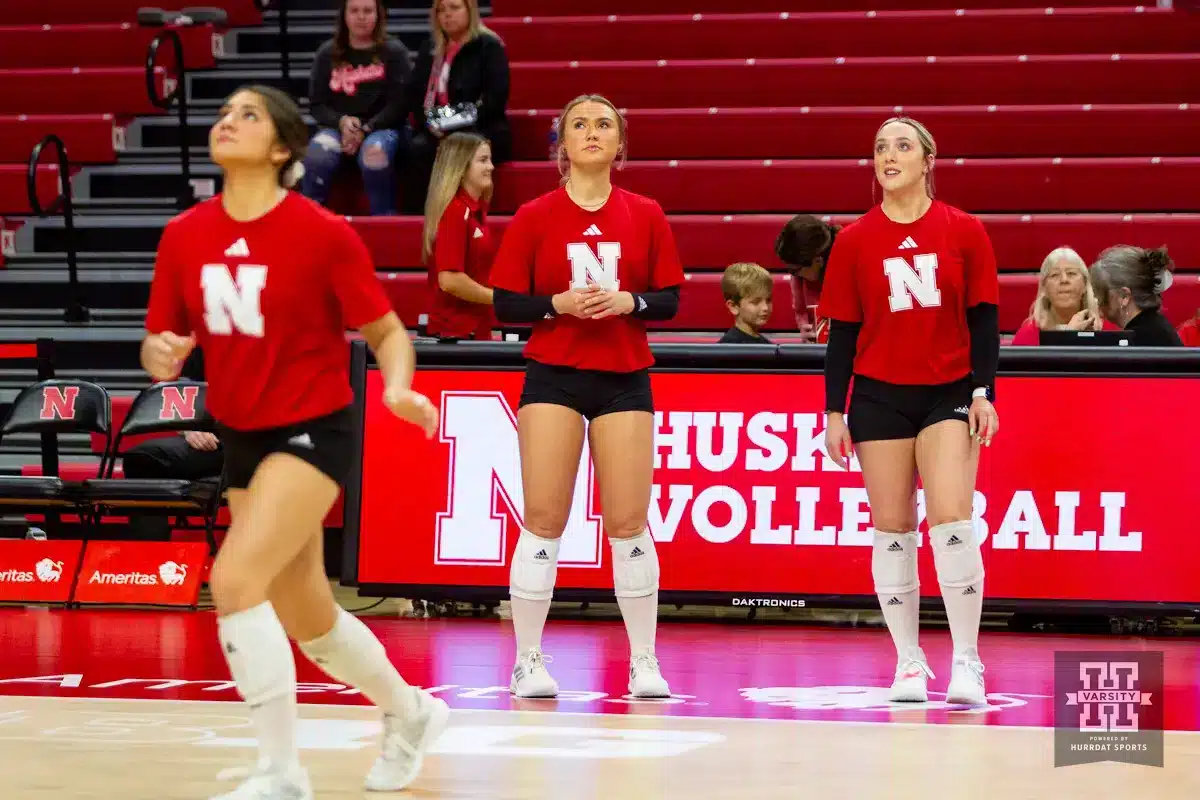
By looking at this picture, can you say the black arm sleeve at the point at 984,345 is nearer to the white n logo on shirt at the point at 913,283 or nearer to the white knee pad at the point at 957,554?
the white n logo on shirt at the point at 913,283

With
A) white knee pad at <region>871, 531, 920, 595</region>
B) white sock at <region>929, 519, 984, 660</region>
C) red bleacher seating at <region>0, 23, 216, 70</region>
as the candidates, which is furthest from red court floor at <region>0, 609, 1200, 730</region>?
red bleacher seating at <region>0, 23, 216, 70</region>

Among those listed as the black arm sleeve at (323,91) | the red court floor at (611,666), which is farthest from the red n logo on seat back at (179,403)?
the black arm sleeve at (323,91)

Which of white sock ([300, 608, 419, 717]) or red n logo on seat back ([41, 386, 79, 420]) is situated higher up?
red n logo on seat back ([41, 386, 79, 420])

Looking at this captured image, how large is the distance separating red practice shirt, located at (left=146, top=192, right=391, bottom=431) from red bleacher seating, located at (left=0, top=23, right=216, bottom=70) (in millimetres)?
9161

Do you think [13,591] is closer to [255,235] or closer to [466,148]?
[466,148]

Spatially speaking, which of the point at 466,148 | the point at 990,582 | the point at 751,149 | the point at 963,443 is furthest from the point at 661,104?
the point at 963,443

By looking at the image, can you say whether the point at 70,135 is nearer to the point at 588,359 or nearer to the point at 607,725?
the point at 588,359

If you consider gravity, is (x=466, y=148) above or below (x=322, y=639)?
above

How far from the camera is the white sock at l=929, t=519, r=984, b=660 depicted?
5.53 m

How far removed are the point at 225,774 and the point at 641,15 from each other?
924cm

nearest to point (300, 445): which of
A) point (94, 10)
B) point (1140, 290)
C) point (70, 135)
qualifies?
point (1140, 290)

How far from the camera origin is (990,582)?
24.2ft

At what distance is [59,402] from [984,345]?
514 centimetres

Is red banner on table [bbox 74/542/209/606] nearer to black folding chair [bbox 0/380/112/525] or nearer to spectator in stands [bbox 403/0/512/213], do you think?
black folding chair [bbox 0/380/112/525]
